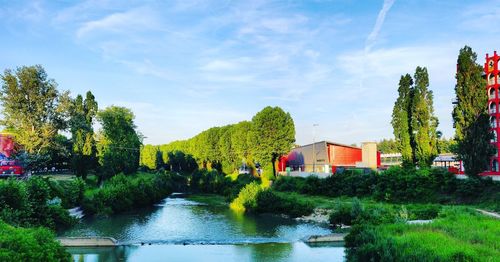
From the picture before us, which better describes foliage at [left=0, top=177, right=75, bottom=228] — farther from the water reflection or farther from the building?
the building

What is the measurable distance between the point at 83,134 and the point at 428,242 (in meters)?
66.4

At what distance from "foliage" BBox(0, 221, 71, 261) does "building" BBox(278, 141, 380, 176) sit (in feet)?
217

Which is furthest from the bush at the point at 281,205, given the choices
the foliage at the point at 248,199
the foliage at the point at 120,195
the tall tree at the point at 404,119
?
the foliage at the point at 120,195

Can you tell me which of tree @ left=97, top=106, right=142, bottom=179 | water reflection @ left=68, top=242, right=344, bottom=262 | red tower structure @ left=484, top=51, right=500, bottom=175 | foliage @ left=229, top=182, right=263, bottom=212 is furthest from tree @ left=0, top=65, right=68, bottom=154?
red tower structure @ left=484, top=51, right=500, bottom=175

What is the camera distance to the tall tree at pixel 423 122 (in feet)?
188

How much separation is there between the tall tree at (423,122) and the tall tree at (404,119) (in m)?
0.74

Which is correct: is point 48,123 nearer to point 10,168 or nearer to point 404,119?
point 10,168

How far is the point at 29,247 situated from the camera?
16578 mm

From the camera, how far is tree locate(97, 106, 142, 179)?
77.2 m

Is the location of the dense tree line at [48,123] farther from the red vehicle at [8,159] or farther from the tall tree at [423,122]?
the tall tree at [423,122]

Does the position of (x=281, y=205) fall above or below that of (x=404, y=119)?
below

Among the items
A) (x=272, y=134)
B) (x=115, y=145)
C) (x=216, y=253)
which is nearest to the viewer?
(x=216, y=253)

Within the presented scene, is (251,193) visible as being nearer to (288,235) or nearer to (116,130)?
(288,235)

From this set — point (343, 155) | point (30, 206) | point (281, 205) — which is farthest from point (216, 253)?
point (343, 155)
